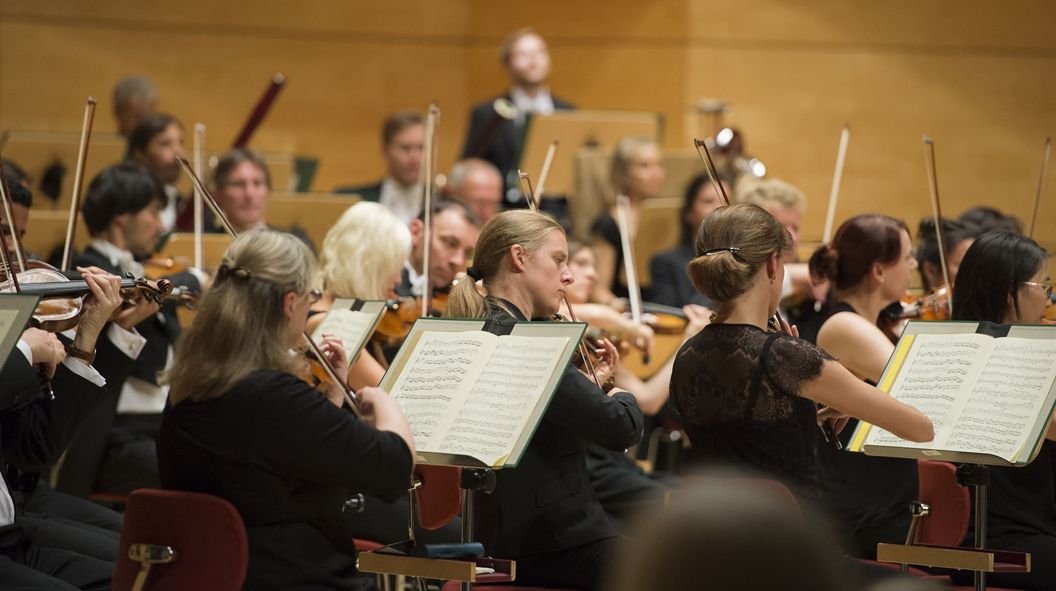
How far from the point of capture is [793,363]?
2.56 m

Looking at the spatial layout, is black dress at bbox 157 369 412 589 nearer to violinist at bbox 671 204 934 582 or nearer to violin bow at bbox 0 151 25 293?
violin bow at bbox 0 151 25 293

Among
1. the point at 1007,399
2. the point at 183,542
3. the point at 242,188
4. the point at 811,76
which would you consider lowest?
the point at 183,542

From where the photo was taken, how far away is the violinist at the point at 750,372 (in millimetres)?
2570

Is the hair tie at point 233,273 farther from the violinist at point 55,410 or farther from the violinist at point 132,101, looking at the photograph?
the violinist at point 132,101

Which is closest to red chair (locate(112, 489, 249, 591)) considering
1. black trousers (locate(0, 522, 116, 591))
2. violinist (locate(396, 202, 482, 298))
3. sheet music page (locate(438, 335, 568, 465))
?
black trousers (locate(0, 522, 116, 591))

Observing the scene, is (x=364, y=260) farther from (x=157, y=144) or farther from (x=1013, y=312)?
(x=157, y=144)

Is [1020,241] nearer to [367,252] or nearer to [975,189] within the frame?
[367,252]

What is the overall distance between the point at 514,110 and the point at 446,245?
2.49 meters

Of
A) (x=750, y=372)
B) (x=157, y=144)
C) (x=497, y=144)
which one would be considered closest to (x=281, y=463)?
(x=750, y=372)

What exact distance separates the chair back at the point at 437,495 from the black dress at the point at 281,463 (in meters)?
0.59

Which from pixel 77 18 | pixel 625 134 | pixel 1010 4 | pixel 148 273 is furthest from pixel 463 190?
pixel 1010 4

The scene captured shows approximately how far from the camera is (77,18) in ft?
23.7

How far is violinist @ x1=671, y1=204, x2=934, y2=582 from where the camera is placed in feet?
8.43

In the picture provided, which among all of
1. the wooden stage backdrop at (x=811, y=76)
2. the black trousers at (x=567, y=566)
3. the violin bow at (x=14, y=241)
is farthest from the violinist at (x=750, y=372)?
the wooden stage backdrop at (x=811, y=76)
